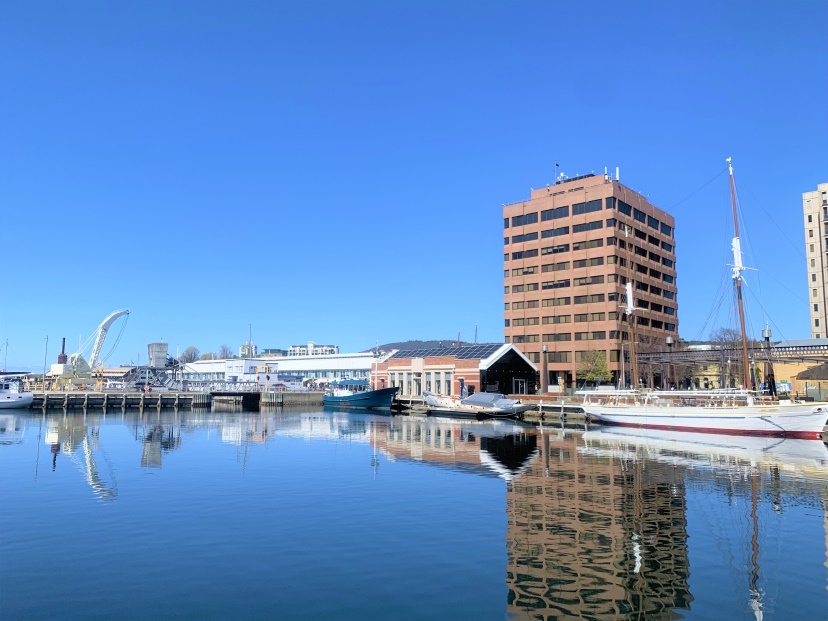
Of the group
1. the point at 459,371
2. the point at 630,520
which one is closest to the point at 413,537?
the point at 630,520

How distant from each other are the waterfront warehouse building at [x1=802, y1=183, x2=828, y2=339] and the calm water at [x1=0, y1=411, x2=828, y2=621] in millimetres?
113868

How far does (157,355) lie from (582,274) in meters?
90.4

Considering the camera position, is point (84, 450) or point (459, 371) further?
point (459, 371)

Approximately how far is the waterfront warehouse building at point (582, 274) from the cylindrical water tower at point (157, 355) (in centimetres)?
7413

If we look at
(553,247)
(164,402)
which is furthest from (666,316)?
(164,402)

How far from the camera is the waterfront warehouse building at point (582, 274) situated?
106 meters

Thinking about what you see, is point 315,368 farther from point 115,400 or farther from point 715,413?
point 715,413

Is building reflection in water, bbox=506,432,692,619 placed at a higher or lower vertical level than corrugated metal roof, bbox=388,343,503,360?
lower

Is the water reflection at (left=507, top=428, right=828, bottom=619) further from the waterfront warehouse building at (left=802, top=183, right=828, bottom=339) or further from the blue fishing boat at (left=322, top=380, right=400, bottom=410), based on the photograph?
the waterfront warehouse building at (left=802, top=183, right=828, bottom=339)

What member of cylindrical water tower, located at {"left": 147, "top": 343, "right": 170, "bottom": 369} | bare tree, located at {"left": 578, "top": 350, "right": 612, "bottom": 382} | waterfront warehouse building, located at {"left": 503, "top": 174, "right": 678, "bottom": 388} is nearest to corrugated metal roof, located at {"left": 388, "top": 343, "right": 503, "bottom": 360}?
waterfront warehouse building, located at {"left": 503, "top": 174, "right": 678, "bottom": 388}

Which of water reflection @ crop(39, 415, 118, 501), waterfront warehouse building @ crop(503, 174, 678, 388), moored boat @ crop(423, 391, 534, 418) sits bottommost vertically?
water reflection @ crop(39, 415, 118, 501)

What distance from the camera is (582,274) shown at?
109m

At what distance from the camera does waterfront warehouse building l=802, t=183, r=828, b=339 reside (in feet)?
429

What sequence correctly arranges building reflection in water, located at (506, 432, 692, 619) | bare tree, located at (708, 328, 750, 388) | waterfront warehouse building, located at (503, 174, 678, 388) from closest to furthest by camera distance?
A: 1. building reflection in water, located at (506, 432, 692, 619)
2. bare tree, located at (708, 328, 750, 388)
3. waterfront warehouse building, located at (503, 174, 678, 388)
